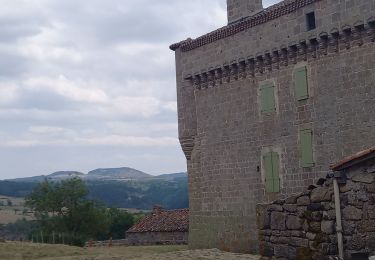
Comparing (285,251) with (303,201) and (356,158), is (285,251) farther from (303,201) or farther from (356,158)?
(356,158)

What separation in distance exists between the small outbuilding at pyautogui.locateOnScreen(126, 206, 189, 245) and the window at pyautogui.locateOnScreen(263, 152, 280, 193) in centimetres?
1326

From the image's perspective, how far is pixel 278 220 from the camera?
829 cm

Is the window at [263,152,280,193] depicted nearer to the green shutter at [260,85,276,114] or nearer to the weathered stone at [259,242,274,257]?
the green shutter at [260,85,276,114]

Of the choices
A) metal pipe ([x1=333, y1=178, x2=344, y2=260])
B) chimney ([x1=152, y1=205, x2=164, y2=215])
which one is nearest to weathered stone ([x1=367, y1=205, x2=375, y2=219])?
metal pipe ([x1=333, y1=178, x2=344, y2=260])

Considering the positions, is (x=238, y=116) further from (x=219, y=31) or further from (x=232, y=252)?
(x=232, y=252)

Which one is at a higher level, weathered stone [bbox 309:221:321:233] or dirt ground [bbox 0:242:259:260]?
weathered stone [bbox 309:221:321:233]

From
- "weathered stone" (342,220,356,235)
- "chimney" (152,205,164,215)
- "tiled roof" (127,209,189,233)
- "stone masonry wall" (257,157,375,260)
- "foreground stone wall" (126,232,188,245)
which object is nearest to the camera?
"stone masonry wall" (257,157,375,260)

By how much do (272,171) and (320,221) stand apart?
11.0 metres

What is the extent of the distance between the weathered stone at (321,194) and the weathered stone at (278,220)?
2.25 feet

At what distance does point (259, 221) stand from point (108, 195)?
149 m

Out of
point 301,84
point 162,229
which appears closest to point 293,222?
point 301,84

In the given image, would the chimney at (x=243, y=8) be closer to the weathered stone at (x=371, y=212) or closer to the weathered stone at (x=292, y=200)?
the weathered stone at (x=292, y=200)

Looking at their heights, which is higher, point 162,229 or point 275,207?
point 275,207

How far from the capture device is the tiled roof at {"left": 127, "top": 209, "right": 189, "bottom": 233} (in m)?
32.7
